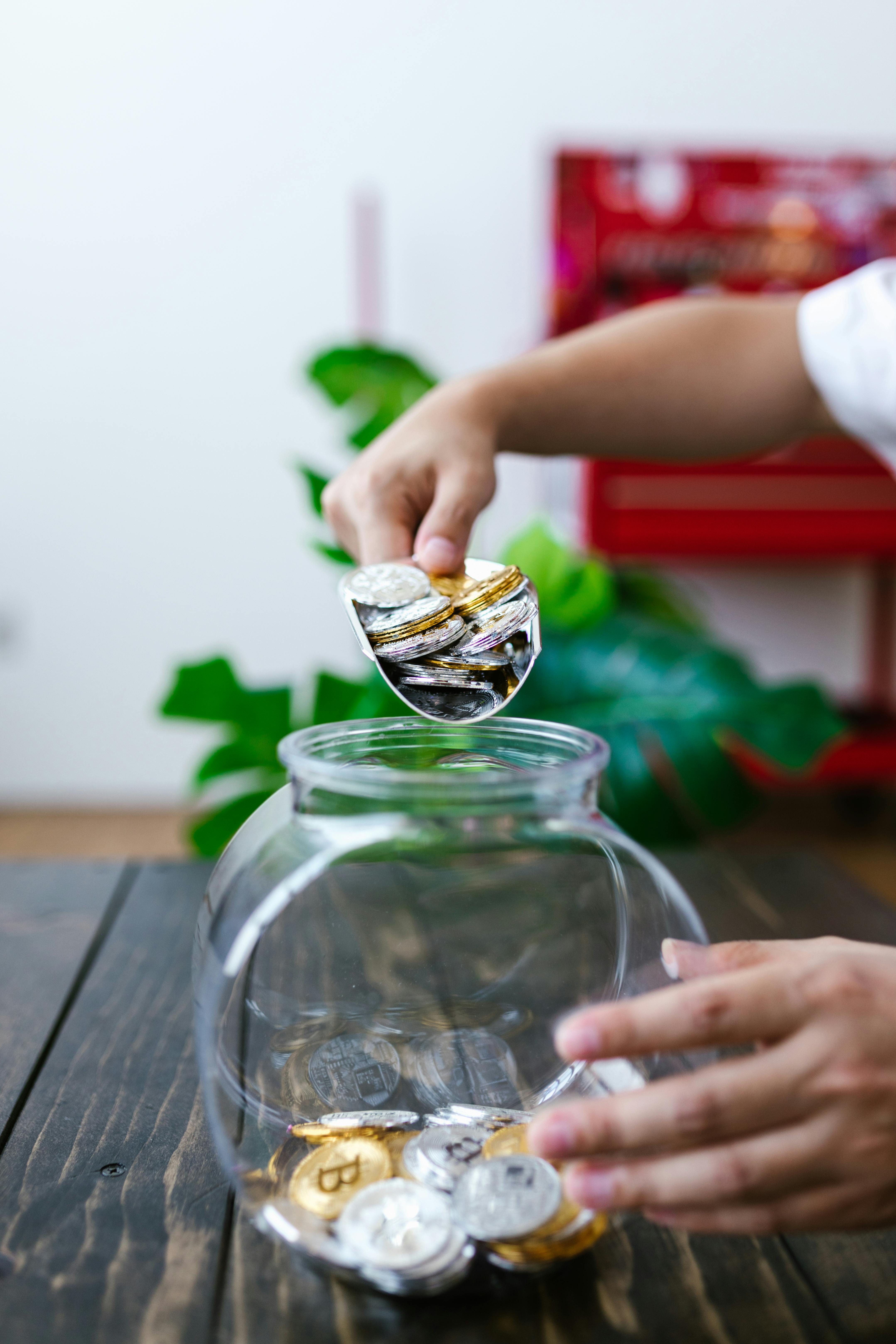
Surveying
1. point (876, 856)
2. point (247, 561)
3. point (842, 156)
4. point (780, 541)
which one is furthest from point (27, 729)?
point (842, 156)

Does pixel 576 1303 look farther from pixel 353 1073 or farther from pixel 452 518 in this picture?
pixel 452 518

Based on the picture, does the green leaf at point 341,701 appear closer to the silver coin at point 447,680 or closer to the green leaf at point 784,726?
the green leaf at point 784,726

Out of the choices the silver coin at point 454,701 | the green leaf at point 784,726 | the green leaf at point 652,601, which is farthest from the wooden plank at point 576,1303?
the green leaf at point 652,601

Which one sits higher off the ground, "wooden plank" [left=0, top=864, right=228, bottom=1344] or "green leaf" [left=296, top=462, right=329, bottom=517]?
"green leaf" [left=296, top=462, right=329, bottom=517]

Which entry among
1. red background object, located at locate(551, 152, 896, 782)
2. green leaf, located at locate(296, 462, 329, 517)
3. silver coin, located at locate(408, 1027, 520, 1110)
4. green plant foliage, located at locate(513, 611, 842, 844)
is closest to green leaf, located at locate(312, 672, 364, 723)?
green leaf, located at locate(296, 462, 329, 517)

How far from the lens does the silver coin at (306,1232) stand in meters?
0.38

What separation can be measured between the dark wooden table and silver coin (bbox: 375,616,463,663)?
0.24 meters

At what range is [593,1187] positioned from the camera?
0.36 metres

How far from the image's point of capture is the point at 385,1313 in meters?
0.37

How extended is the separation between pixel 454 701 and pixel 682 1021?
25cm

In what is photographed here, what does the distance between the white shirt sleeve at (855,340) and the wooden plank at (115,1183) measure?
0.68m

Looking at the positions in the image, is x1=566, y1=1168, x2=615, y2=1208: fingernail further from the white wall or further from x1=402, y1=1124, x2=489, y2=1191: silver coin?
the white wall

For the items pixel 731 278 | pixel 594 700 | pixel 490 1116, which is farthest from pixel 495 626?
pixel 731 278

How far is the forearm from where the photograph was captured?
0.81 m
